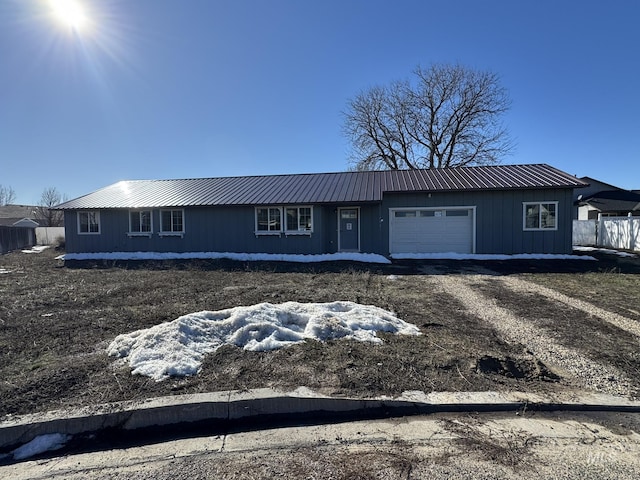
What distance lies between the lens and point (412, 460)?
2375 millimetres

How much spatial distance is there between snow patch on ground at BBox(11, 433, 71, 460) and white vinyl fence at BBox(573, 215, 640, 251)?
23.1 meters

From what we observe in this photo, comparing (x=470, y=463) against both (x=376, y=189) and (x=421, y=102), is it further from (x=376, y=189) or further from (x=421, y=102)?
(x=421, y=102)

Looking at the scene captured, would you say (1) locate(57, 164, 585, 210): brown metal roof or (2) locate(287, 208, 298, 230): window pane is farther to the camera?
(2) locate(287, 208, 298, 230): window pane

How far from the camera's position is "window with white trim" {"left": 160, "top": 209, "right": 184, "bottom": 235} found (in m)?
16.5

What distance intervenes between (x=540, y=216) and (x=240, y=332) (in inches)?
572

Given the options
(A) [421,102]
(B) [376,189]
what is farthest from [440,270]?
(A) [421,102]

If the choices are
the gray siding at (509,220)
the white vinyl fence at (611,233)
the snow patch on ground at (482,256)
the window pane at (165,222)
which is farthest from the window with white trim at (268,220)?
the white vinyl fence at (611,233)

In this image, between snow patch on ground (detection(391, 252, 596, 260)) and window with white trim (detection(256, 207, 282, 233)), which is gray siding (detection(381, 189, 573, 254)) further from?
window with white trim (detection(256, 207, 282, 233))

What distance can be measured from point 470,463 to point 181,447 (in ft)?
6.63

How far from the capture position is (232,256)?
15227 mm

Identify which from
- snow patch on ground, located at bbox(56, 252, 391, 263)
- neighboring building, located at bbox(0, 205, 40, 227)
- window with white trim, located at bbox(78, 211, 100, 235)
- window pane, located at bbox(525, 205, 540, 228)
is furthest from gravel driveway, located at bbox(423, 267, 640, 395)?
neighboring building, located at bbox(0, 205, 40, 227)

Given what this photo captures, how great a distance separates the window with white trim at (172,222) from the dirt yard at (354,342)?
6.36 meters

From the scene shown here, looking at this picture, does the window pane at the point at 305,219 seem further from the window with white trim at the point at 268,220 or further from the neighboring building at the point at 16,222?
the neighboring building at the point at 16,222

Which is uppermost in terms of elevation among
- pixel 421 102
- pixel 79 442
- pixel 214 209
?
pixel 421 102
